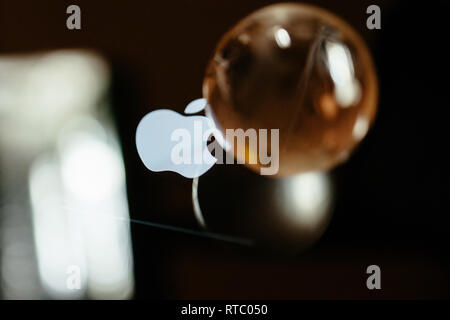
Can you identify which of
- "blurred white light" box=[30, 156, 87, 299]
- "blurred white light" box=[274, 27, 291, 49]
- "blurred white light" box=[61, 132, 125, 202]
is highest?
"blurred white light" box=[274, 27, 291, 49]

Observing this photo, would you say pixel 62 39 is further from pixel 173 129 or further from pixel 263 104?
pixel 263 104

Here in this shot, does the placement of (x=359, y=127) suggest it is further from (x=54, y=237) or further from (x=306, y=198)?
(x=54, y=237)

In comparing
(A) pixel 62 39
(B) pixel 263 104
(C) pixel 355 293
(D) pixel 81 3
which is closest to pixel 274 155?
(B) pixel 263 104

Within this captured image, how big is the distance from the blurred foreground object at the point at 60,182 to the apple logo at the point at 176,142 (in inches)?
8.4

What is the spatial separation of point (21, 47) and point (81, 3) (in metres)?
0.28

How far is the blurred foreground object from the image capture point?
812 millimetres

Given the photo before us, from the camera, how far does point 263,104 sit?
1.28 ft

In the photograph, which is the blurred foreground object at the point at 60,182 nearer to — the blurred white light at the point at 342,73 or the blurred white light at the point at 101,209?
the blurred white light at the point at 101,209

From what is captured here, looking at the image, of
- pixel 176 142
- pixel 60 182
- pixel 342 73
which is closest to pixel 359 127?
pixel 342 73

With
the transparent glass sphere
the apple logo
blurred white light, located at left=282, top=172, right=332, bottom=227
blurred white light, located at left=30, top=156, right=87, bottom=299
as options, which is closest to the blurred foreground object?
blurred white light, located at left=30, top=156, right=87, bottom=299

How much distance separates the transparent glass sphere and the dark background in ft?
1.59

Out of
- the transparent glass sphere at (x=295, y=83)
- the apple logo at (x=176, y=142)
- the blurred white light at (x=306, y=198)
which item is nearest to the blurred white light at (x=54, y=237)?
the apple logo at (x=176, y=142)

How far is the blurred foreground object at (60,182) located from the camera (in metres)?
0.81

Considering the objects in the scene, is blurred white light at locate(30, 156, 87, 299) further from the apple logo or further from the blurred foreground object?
the apple logo
